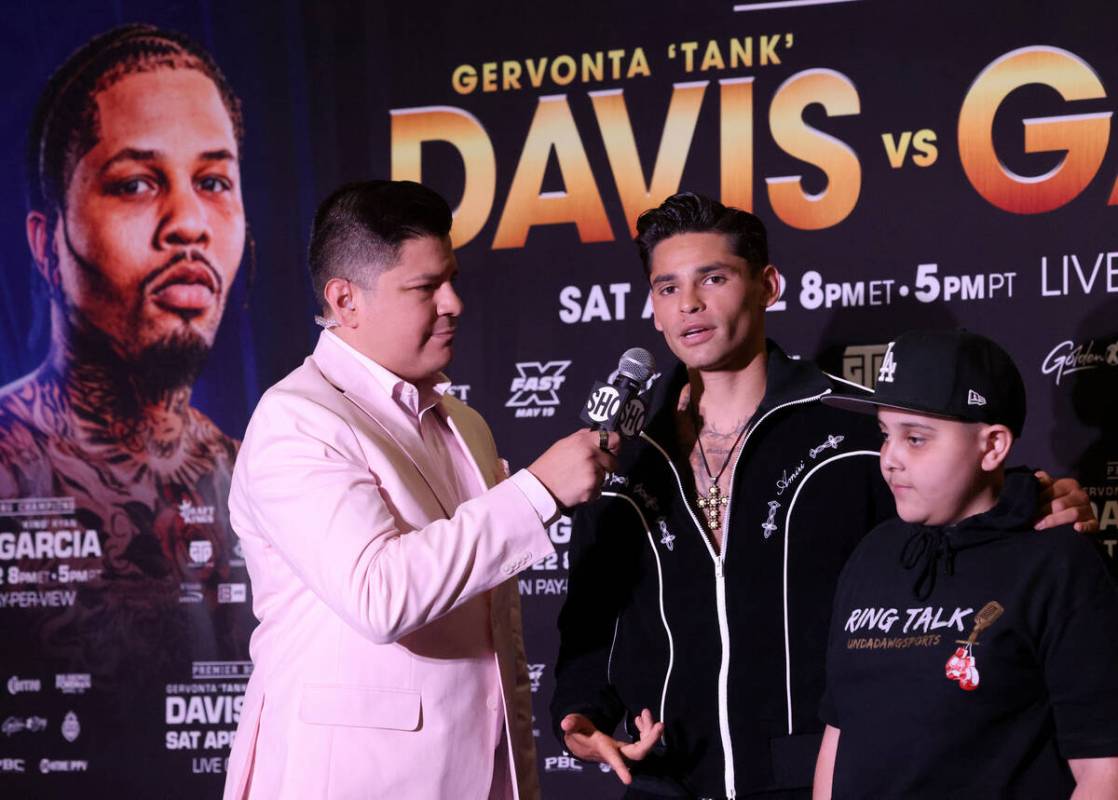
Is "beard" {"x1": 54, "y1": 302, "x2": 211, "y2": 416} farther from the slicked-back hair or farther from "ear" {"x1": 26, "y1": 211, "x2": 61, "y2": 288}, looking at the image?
the slicked-back hair

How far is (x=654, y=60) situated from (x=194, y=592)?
2.10 m

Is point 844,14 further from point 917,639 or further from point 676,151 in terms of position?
point 917,639

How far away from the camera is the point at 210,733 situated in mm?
3891

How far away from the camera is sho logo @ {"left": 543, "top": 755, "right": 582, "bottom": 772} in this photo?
11.9ft

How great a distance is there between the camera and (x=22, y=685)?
402 cm

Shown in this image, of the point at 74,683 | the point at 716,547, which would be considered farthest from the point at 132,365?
the point at 716,547

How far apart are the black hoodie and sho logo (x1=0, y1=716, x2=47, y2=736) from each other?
113 inches

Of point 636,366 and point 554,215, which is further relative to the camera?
point 554,215

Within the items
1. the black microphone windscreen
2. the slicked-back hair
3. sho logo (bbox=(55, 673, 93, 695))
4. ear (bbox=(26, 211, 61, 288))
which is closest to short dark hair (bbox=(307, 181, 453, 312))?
the black microphone windscreen

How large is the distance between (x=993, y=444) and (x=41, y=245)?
124 inches

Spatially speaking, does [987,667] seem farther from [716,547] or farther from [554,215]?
[554,215]

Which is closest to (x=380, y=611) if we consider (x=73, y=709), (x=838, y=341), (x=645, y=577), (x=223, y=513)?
(x=645, y=577)

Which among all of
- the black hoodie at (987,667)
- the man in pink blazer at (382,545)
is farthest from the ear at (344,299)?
the black hoodie at (987,667)

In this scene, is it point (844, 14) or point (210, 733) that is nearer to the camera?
point (844, 14)
